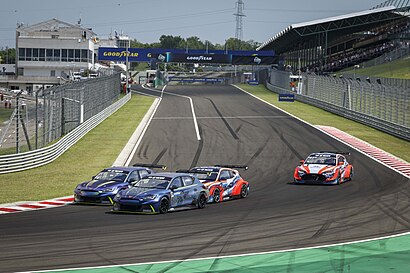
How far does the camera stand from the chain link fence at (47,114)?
3225 cm

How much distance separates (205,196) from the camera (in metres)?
23.9

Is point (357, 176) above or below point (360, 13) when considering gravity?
below

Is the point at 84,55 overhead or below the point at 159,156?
overhead

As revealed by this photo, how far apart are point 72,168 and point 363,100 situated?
3224 centimetres

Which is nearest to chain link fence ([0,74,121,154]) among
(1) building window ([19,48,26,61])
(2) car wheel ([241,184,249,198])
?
(2) car wheel ([241,184,249,198])

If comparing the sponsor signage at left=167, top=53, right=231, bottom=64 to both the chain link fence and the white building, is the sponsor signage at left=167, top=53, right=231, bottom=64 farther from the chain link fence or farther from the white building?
the chain link fence

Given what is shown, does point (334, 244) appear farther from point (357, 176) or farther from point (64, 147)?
point (64, 147)

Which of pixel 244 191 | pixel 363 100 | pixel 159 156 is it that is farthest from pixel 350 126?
pixel 244 191

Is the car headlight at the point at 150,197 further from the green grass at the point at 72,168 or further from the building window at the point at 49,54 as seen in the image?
the building window at the point at 49,54

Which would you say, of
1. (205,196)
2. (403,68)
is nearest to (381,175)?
(205,196)

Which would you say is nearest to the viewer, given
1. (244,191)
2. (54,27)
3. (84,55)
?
(244,191)

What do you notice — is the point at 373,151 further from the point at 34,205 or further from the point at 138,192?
the point at 34,205

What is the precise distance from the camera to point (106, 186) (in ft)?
78.8

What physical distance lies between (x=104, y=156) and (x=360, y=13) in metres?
62.6
